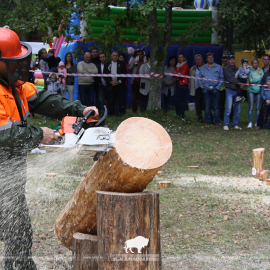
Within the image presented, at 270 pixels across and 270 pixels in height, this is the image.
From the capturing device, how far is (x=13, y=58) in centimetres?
272

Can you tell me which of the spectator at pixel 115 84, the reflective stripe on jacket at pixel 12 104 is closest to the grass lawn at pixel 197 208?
the reflective stripe on jacket at pixel 12 104

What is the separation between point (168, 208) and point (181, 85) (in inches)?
289

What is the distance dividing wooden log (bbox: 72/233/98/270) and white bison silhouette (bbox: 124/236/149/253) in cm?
36

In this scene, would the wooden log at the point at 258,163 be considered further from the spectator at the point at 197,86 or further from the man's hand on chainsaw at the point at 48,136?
the spectator at the point at 197,86

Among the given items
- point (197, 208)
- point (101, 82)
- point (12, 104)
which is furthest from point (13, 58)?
point (101, 82)

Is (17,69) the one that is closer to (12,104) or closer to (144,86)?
(12,104)

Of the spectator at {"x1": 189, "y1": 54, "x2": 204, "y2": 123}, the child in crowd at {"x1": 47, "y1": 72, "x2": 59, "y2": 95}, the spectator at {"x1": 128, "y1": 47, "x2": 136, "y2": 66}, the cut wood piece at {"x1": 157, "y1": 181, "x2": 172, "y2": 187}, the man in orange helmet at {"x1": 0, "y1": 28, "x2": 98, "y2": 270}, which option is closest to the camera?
the man in orange helmet at {"x1": 0, "y1": 28, "x2": 98, "y2": 270}

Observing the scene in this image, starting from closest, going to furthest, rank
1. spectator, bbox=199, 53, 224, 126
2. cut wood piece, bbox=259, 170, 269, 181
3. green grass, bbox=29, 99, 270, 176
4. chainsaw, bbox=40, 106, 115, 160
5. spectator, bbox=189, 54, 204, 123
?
chainsaw, bbox=40, 106, 115, 160 → cut wood piece, bbox=259, 170, 269, 181 → green grass, bbox=29, 99, 270, 176 → spectator, bbox=199, 53, 224, 126 → spectator, bbox=189, 54, 204, 123

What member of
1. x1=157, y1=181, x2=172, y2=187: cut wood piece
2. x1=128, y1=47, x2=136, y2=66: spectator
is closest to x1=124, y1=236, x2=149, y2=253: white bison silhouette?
x1=157, y1=181, x2=172, y2=187: cut wood piece

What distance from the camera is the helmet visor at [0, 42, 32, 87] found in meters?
2.71

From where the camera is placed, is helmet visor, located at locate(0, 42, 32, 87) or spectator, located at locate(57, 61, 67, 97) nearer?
helmet visor, located at locate(0, 42, 32, 87)

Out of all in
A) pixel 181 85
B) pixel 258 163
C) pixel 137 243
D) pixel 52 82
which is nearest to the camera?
pixel 137 243

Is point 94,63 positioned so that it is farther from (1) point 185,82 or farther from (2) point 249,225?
(2) point 249,225

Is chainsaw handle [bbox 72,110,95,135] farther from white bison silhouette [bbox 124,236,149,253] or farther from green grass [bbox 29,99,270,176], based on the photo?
green grass [bbox 29,99,270,176]
